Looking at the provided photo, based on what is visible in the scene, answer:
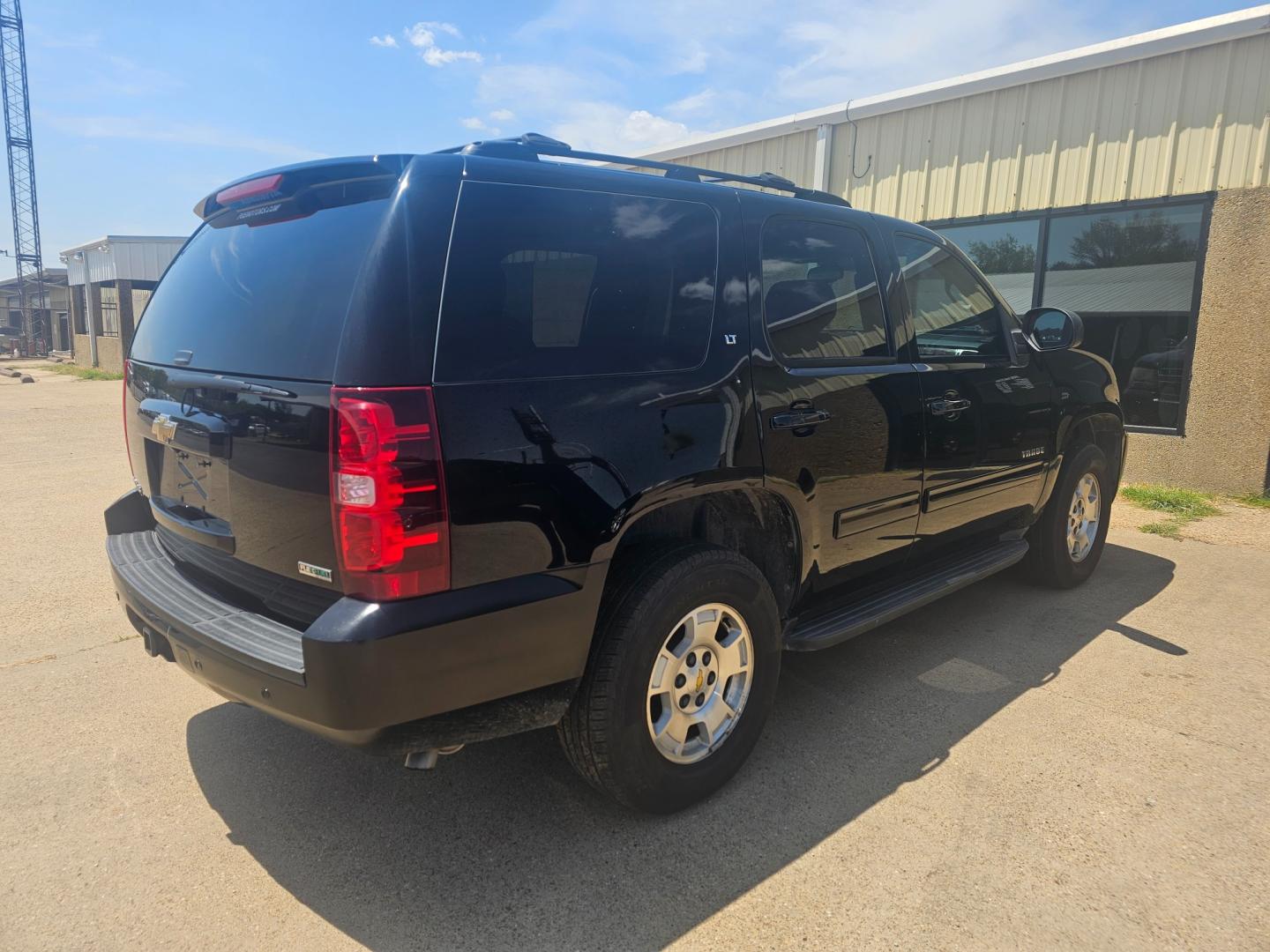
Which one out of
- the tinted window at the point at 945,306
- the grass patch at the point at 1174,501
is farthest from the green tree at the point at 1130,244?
the tinted window at the point at 945,306

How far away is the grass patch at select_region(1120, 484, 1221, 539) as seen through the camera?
6646 millimetres

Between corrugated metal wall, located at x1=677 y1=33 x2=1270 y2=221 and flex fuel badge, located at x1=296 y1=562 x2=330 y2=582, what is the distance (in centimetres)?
798

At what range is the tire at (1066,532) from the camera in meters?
4.82

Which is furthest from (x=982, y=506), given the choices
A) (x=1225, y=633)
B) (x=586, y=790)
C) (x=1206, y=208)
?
(x=1206, y=208)

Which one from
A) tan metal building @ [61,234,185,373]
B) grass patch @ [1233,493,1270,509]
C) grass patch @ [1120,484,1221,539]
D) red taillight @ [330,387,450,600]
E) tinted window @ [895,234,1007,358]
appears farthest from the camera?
tan metal building @ [61,234,185,373]

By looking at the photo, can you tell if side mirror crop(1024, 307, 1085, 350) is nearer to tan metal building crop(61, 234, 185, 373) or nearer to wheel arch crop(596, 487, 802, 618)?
wheel arch crop(596, 487, 802, 618)

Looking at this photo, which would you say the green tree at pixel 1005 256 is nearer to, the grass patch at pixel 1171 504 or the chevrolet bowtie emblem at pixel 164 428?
the grass patch at pixel 1171 504

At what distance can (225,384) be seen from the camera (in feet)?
8.01

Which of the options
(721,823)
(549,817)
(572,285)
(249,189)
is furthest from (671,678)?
(249,189)

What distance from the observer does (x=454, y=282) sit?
220 centimetres

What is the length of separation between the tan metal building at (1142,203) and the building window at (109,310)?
27.3 metres

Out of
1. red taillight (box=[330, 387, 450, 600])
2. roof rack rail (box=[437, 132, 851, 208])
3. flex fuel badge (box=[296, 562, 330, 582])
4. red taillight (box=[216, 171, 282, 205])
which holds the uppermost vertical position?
roof rack rail (box=[437, 132, 851, 208])

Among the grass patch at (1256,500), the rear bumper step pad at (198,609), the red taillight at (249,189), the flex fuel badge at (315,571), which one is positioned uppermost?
the red taillight at (249,189)

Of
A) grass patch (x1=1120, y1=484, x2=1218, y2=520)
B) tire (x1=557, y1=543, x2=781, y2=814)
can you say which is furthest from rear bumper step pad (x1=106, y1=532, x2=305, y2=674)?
grass patch (x1=1120, y1=484, x2=1218, y2=520)
